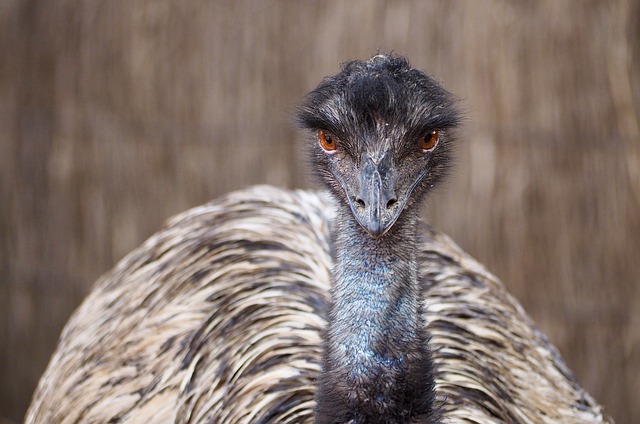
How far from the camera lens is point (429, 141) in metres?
2.74

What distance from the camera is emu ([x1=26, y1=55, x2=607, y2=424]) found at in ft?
8.25

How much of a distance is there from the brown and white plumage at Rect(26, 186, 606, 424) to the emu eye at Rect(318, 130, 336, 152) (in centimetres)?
34

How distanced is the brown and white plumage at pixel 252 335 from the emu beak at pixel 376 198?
32 centimetres

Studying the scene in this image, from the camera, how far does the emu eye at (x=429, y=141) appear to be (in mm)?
2706

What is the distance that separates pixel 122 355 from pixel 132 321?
0.17 metres

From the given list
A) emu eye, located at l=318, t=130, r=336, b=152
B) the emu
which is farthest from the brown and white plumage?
emu eye, located at l=318, t=130, r=336, b=152

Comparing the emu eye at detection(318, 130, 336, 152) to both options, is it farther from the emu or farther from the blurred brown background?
the blurred brown background

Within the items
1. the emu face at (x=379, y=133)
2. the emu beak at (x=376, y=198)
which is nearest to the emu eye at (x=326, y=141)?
the emu face at (x=379, y=133)

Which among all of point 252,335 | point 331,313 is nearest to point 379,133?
point 331,313

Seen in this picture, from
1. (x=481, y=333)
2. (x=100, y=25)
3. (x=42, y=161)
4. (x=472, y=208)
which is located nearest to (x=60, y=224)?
(x=42, y=161)

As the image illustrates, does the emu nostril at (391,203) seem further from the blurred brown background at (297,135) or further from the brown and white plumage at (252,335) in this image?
the blurred brown background at (297,135)

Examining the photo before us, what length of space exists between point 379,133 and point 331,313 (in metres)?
0.45

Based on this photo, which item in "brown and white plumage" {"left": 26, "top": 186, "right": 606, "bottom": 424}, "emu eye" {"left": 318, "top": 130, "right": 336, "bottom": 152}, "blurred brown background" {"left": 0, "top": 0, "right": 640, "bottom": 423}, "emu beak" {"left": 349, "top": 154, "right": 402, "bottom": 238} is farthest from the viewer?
"blurred brown background" {"left": 0, "top": 0, "right": 640, "bottom": 423}

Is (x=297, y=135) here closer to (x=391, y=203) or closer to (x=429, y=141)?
(x=429, y=141)
